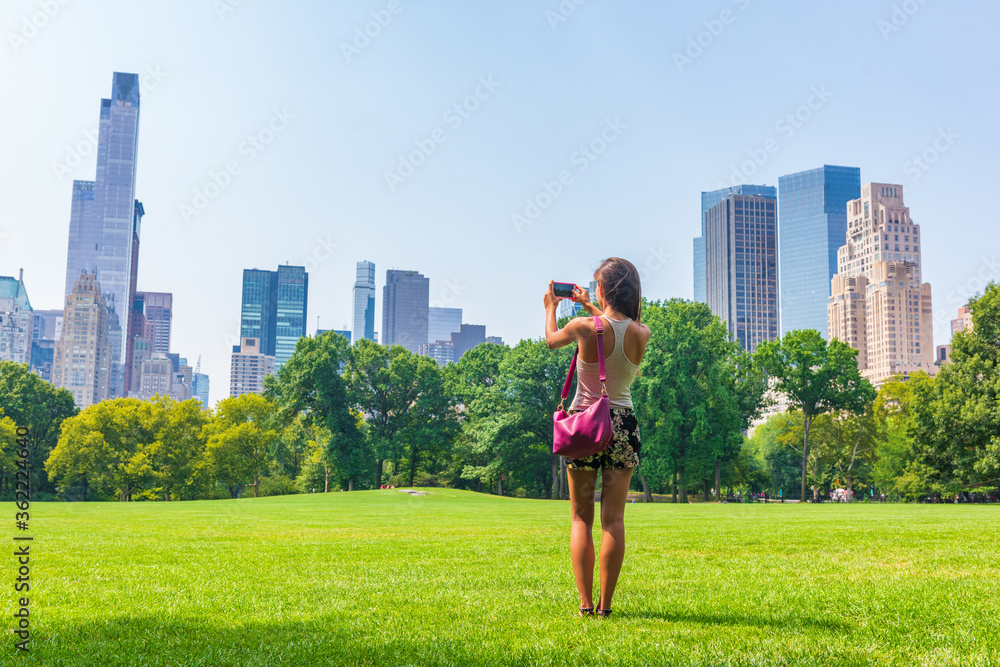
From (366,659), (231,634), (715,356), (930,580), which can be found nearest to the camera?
(366,659)

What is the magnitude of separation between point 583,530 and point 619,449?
2.23 feet

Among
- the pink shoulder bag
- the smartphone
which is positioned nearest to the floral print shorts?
the pink shoulder bag

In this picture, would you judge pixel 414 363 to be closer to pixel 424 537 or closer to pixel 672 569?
pixel 424 537

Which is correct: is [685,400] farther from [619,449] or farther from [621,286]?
[619,449]

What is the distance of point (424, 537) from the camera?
13.4 m

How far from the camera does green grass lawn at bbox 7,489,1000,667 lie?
4.32 metres

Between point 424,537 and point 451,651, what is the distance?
935cm

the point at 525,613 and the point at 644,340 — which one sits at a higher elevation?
the point at 644,340

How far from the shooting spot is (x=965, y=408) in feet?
143

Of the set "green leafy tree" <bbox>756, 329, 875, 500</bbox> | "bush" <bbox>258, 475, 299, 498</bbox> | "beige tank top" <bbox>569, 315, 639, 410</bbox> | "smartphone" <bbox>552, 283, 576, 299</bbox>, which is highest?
"green leafy tree" <bbox>756, 329, 875, 500</bbox>

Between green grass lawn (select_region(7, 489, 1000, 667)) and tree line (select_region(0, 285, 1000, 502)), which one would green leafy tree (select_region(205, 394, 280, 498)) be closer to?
tree line (select_region(0, 285, 1000, 502))

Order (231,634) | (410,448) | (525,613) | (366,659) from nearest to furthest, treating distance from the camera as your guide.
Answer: (366,659), (231,634), (525,613), (410,448)

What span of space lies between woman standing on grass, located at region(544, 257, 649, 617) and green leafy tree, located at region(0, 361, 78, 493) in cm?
7207

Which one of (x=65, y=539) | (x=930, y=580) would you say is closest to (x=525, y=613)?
(x=930, y=580)
